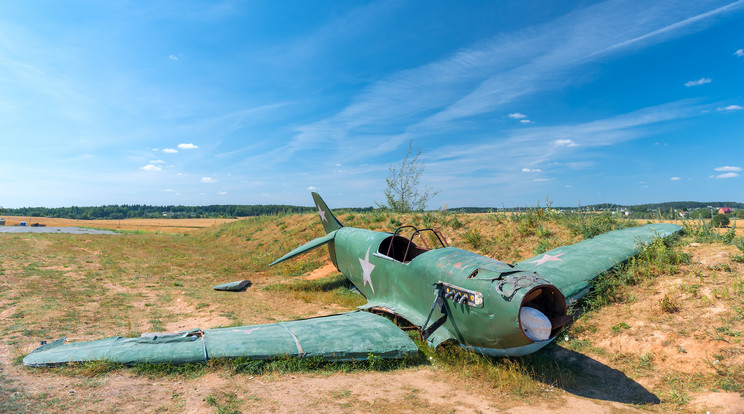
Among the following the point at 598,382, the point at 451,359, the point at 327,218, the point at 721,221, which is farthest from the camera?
the point at 327,218

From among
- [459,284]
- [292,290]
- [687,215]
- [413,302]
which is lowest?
[292,290]

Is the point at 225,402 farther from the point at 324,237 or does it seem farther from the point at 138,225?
the point at 138,225

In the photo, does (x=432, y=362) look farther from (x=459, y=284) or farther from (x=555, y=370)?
(x=555, y=370)

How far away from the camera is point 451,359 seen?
528 cm

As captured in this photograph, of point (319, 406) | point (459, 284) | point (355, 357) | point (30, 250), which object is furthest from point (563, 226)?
point (30, 250)

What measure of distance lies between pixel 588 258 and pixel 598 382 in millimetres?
3298

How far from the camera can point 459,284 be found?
4934mm

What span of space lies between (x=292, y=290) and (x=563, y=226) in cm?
907

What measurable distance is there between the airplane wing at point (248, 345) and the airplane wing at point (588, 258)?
294 cm

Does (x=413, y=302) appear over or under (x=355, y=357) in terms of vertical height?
over

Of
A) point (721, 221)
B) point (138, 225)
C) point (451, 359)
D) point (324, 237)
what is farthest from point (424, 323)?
point (138, 225)

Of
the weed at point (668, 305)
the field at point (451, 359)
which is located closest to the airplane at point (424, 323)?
the field at point (451, 359)

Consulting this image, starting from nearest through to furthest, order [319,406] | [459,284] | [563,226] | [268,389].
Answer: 1. [319,406]
2. [268,389]
3. [459,284]
4. [563,226]

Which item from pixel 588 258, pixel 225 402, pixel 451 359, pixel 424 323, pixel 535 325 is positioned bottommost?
pixel 451 359
